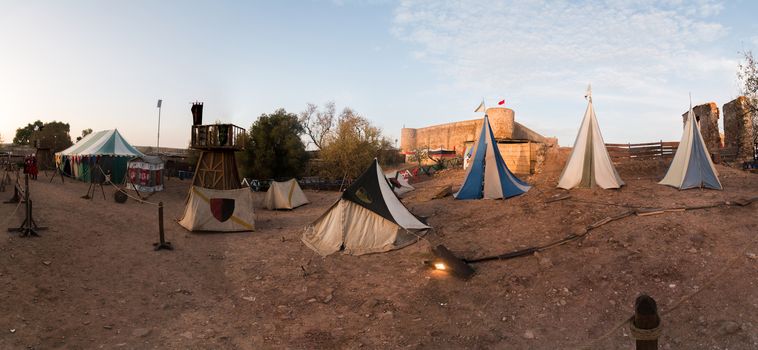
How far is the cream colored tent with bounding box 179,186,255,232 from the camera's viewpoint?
13258 mm

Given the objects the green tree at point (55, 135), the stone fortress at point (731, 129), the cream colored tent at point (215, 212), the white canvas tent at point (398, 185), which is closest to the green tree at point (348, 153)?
the white canvas tent at point (398, 185)

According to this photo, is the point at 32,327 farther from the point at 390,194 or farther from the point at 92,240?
the point at 390,194

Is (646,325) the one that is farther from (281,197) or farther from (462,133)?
(462,133)

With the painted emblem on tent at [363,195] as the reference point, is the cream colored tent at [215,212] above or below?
below

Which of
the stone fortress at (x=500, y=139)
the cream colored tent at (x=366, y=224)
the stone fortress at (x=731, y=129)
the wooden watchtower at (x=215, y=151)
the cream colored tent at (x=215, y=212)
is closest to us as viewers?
the cream colored tent at (x=366, y=224)

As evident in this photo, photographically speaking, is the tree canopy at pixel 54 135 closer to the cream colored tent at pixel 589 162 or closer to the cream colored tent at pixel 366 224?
the cream colored tent at pixel 366 224

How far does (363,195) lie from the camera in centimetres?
1169

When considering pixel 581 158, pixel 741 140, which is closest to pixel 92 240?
pixel 581 158

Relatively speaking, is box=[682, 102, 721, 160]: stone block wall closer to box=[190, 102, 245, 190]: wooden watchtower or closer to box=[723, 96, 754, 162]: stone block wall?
box=[723, 96, 754, 162]: stone block wall

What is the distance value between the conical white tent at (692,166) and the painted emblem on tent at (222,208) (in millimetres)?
14764

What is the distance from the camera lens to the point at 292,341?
632 cm

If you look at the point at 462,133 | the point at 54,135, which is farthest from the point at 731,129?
the point at 54,135

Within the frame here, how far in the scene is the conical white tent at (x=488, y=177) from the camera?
1542 cm

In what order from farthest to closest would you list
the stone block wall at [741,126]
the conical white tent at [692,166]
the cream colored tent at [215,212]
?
the stone block wall at [741,126] → the cream colored tent at [215,212] → the conical white tent at [692,166]
